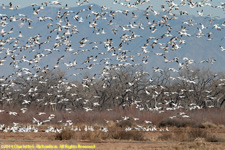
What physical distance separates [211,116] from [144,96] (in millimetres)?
33464

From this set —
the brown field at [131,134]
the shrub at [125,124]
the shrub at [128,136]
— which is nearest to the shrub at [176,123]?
Answer: the brown field at [131,134]

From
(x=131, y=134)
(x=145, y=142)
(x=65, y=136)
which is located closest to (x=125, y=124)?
(x=131, y=134)

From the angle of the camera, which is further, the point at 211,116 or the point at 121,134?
the point at 211,116

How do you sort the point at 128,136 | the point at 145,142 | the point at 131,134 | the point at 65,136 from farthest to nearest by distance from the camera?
1. the point at 131,134
2. the point at 128,136
3. the point at 65,136
4. the point at 145,142

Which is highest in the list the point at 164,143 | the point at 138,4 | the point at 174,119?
the point at 138,4

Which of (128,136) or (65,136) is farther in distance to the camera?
(128,136)

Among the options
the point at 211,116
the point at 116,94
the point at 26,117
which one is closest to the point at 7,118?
the point at 26,117

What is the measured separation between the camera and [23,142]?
25.2 meters

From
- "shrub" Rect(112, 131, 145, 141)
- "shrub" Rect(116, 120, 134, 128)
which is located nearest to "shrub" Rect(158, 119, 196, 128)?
"shrub" Rect(116, 120, 134, 128)

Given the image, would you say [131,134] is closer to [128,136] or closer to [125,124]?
[128,136]

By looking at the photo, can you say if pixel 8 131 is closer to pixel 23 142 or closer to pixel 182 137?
pixel 23 142

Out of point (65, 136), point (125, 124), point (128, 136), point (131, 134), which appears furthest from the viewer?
point (125, 124)

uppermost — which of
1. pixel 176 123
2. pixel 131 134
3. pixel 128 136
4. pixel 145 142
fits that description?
pixel 176 123

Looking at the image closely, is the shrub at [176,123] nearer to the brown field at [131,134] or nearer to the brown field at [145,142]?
the brown field at [131,134]
